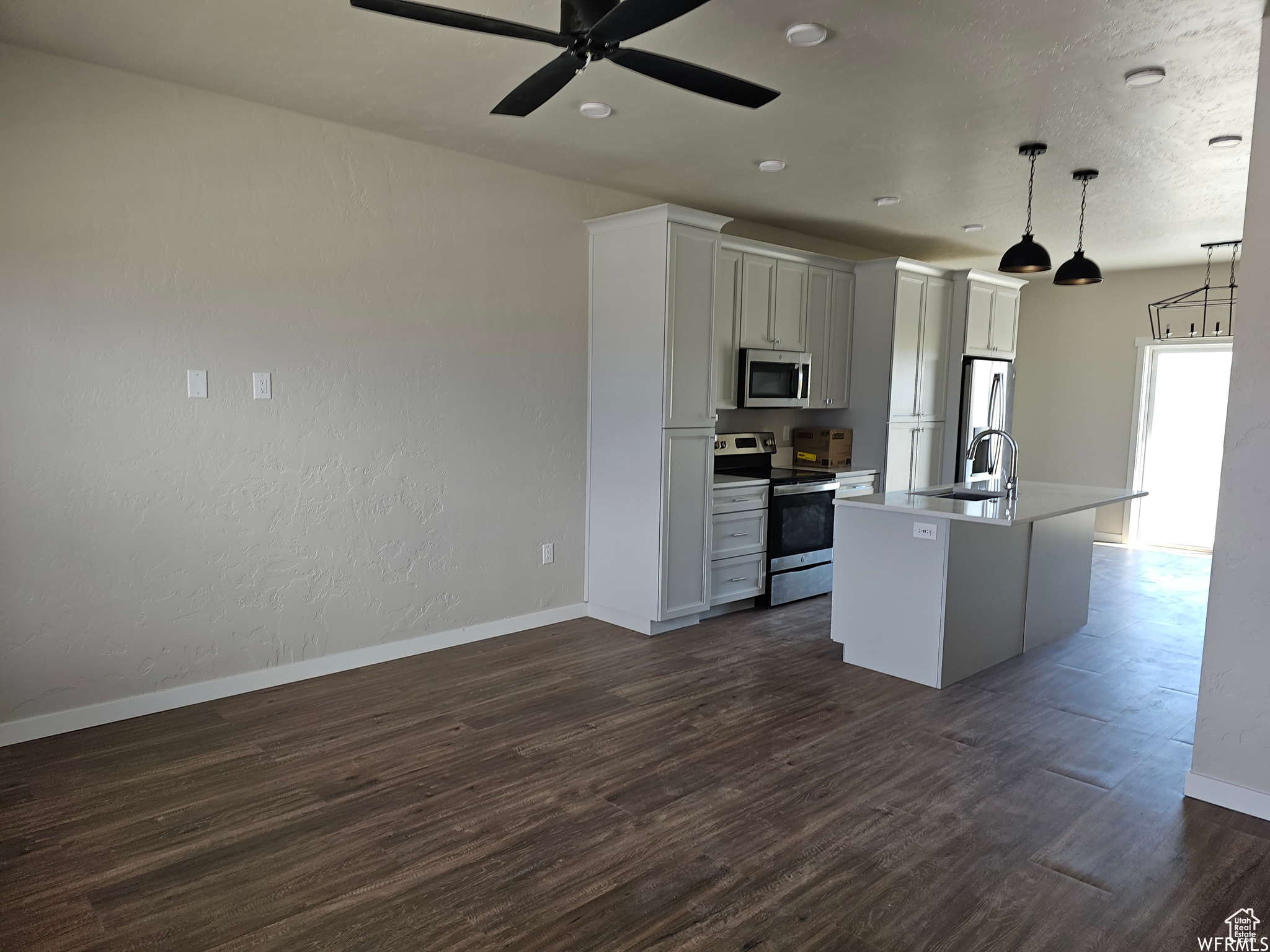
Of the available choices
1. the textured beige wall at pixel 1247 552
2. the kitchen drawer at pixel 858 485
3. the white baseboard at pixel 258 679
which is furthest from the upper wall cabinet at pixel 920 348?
the textured beige wall at pixel 1247 552

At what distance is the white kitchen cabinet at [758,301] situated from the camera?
5.21 m

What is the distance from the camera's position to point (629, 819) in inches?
103

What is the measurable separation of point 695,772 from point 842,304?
4.05 m

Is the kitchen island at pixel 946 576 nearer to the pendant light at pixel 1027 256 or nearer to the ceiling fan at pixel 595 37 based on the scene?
the pendant light at pixel 1027 256

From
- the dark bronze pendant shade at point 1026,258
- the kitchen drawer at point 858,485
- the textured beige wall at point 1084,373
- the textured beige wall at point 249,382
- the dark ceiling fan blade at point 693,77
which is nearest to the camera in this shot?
the dark ceiling fan blade at point 693,77

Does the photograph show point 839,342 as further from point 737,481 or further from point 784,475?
point 737,481

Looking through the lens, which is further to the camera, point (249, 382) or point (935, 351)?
point (935, 351)

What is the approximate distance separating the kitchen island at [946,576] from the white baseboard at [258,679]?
179 centimetres

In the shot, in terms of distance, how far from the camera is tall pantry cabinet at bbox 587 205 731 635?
4512 millimetres

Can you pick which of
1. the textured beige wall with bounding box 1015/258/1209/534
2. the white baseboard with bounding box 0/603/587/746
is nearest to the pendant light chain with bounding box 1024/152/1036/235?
the textured beige wall with bounding box 1015/258/1209/534

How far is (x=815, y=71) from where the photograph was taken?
119 inches

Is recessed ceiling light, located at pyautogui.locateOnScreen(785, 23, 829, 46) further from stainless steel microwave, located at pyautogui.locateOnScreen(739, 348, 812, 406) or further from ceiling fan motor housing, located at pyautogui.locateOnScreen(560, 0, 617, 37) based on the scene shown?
stainless steel microwave, located at pyautogui.locateOnScreen(739, 348, 812, 406)

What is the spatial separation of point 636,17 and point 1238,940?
278cm

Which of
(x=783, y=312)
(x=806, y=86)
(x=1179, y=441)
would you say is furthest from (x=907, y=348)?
(x=1179, y=441)
